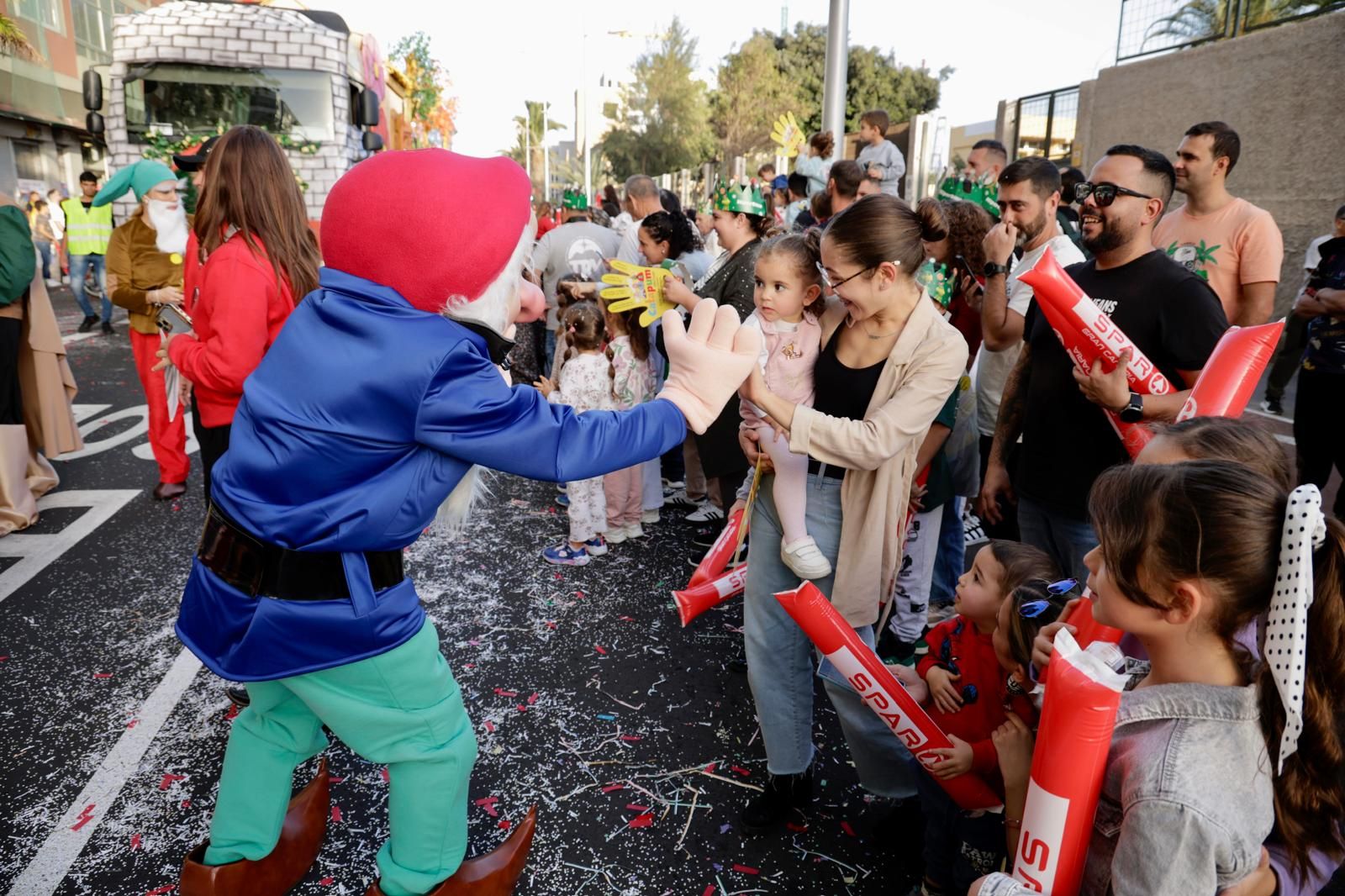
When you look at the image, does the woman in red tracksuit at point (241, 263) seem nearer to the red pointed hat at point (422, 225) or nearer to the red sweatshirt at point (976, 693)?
the red pointed hat at point (422, 225)

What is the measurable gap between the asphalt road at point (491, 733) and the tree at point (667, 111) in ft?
111

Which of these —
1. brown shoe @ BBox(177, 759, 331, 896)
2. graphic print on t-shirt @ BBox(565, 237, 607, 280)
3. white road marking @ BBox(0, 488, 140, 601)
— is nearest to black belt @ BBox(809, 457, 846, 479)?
brown shoe @ BBox(177, 759, 331, 896)

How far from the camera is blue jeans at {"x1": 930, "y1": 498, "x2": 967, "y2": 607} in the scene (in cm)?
438

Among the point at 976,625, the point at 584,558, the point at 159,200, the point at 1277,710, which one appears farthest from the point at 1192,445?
the point at 159,200

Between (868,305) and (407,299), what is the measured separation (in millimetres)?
1308

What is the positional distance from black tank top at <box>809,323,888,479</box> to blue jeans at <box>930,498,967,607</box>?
1.94 meters

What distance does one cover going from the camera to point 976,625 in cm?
240

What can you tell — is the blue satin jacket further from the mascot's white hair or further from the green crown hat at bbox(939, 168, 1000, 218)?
the green crown hat at bbox(939, 168, 1000, 218)

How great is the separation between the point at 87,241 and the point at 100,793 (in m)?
13.2

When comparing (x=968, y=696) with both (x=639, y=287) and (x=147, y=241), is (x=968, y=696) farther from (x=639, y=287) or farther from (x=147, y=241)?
(x=147, y=241)

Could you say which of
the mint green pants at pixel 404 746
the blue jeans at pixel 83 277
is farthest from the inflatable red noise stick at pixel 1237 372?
the blue jeans at pixel 83 277

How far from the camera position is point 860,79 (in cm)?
3269

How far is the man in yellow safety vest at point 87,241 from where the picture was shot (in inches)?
491

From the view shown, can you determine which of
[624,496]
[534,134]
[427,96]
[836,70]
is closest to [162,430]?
[624,496]
